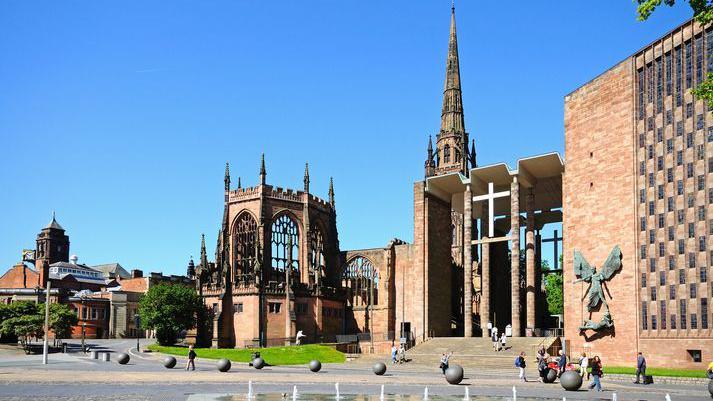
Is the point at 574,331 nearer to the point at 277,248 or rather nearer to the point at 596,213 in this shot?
the point at 596,213

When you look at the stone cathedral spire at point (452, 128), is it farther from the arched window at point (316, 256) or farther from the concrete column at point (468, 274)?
the concrete column at point (468, 274)

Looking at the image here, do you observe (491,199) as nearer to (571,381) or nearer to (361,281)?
(361,281)

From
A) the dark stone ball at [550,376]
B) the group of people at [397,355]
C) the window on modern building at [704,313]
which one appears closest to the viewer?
the dark stone ball at [550,376]

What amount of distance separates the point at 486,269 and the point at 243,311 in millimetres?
23854

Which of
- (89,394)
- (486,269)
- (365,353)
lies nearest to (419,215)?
(486,269)

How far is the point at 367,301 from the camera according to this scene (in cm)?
8212

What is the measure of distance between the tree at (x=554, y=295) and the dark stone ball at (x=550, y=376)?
59.5 m

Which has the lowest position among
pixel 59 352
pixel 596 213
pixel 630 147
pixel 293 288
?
pixel 59 352

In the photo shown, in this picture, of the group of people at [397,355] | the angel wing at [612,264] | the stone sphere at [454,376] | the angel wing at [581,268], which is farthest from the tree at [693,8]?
the group of people at [397,355]

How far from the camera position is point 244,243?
79.9 m

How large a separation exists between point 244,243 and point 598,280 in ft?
132

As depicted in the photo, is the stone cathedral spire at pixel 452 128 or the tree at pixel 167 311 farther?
the stone cathedral spire at pixel 452 128

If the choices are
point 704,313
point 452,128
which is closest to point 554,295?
point 452,128

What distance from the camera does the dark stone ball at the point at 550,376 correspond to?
1438 inches
